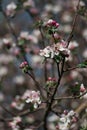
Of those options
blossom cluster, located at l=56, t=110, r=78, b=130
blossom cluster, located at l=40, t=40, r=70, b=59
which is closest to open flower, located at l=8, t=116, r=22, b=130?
blossom cluster, located at l=56, t=110, r=78, b=130

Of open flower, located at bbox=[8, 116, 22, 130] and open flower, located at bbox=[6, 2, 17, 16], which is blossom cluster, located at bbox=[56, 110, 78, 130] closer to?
open flower, located at bbox=[8, 116, 22, 130]

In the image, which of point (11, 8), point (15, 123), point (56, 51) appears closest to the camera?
point (56, 51)

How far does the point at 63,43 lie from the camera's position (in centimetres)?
469

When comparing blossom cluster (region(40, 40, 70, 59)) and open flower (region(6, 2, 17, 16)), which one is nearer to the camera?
blossom cluster (region(40, 40, 70, 59))

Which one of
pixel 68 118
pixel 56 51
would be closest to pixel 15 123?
pixel 68 118

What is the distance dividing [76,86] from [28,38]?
1634mm

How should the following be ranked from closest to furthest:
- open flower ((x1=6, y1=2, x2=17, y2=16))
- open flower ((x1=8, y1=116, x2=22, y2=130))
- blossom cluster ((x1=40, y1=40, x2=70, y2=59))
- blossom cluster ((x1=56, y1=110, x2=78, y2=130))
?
blossom cluster ((x1=40, y1=40, x2=70, y2=59))
blossom cluster ((x1=56, y1=110, x2=78, y2=130))
open flower ((x1=8, y1=116, x2=22, y2=130))
open flower ((x1=6, y1=2, x2=17, y2=16))

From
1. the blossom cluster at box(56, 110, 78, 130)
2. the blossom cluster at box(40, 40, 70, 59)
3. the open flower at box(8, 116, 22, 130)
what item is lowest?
the open flower at box(8, 116, 22, 130)

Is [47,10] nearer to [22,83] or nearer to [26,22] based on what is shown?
[22,83]

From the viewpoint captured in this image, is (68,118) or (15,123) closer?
(68,118)

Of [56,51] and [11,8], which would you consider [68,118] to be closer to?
[56,51]

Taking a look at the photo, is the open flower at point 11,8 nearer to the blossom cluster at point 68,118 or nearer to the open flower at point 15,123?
the open flower at point 15,123

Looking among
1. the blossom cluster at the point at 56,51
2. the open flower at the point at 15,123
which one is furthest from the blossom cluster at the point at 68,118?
the open flower at the point at 15,123

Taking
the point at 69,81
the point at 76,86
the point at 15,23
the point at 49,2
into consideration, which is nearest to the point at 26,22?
the point at 15,23
